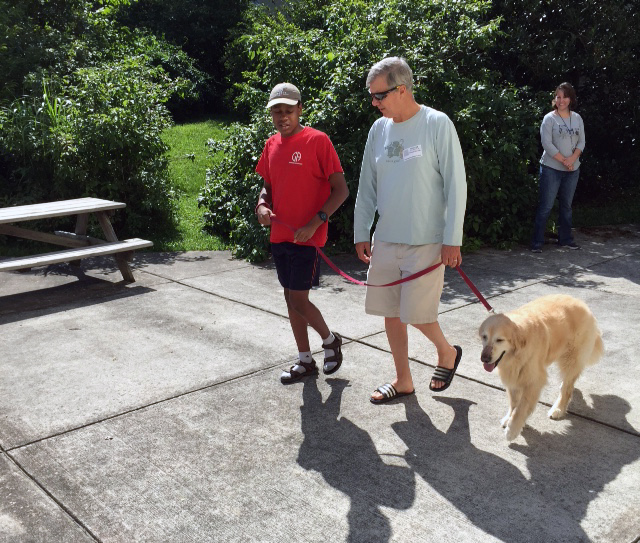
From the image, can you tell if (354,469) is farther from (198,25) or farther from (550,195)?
(198,25)

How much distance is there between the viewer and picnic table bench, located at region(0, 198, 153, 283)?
6727 millimetres

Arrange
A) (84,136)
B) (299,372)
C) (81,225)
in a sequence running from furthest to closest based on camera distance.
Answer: (84,136)
(81,225)
(299,372)

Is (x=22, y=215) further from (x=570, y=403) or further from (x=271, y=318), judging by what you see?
(x=570, y=403)

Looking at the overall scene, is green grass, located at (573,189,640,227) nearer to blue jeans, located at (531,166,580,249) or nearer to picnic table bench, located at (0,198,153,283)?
blue jeans, located at (531,166,580,249)

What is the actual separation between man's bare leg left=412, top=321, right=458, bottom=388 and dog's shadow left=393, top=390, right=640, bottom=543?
286 mm

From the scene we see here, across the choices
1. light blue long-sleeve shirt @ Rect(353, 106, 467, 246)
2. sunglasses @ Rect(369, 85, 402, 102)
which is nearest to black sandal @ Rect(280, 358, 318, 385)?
light blue long-sleeve shirt @ Rect(353, 106, 467, 246)

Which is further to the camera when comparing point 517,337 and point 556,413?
point 556,413

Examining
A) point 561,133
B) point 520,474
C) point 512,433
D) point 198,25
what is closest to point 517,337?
point 512,433

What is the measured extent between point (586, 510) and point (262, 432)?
5.62 feet

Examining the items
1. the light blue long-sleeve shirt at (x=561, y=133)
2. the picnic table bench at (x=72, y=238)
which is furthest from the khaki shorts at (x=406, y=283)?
the light blue long-sleeve shirt at (x=561, y=133)

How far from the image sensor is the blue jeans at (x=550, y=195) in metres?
8.59

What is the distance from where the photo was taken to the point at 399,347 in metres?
4.41

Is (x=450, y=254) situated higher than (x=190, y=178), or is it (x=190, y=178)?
(x=450, y=254)

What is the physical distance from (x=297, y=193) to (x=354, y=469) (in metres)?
1.72
